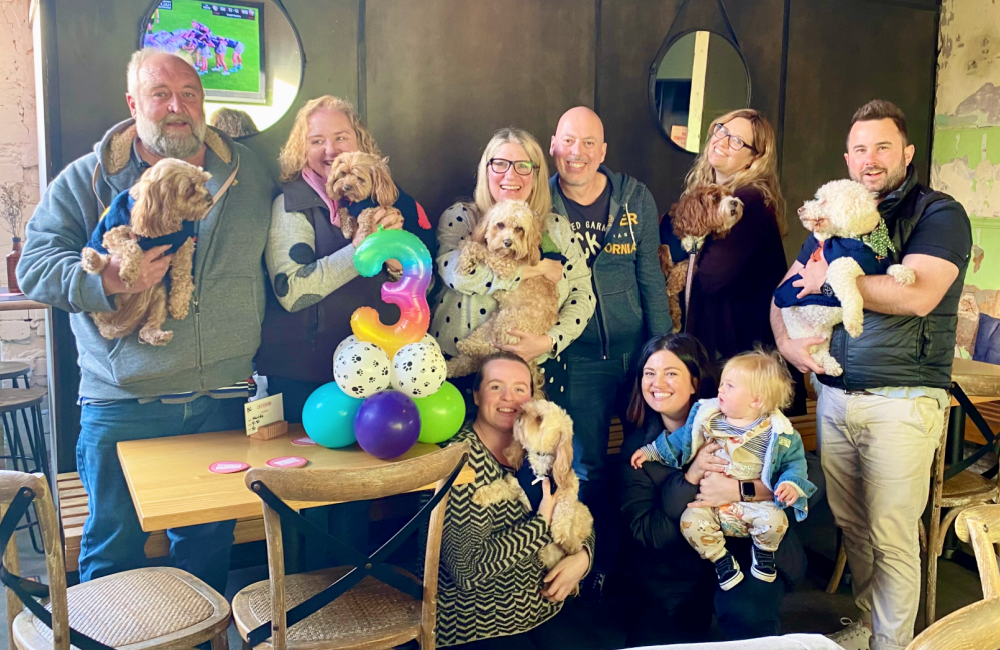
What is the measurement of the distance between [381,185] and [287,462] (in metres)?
0.94

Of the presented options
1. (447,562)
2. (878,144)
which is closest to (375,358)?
(447,562)

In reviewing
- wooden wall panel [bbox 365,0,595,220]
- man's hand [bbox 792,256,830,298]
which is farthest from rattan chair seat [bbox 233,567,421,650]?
wooden wall panel [bbox 365,0,595,220]

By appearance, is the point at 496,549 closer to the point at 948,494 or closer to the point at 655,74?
the point at 948,494

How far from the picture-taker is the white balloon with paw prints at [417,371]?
2348 millimetres

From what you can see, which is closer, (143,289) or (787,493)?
(143,289)

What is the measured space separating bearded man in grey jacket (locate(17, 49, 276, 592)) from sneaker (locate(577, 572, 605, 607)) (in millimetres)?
1436

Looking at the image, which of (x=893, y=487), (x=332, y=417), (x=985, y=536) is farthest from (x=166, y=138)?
(x=893, y=487)

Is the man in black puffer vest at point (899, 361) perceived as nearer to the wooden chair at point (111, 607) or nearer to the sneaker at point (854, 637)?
the sneaker at point (854, 637)

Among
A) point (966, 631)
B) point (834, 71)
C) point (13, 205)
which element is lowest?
point (966, 631)

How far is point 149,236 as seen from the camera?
2.18 metres

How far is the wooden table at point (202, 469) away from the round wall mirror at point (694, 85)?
2.39 m

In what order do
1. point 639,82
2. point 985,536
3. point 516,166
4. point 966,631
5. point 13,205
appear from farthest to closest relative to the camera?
point 13,205
point 639,82
point 516,166
point 985,536
point 966,631

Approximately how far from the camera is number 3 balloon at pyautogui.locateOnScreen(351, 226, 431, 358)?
7.86ft

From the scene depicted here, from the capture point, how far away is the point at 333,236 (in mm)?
2539
